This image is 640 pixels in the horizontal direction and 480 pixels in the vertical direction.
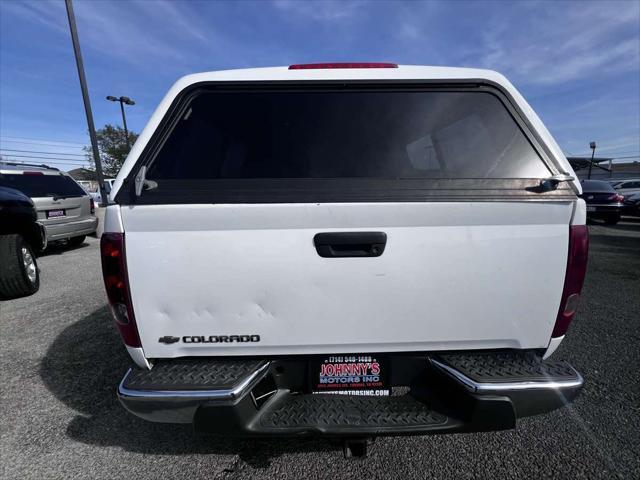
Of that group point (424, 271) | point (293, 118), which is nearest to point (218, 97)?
point (293, 118)

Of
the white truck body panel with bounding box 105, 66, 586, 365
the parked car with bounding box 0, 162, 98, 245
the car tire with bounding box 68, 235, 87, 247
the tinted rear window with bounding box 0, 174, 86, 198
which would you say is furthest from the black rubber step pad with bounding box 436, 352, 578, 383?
the car tire with bounding box 68, 235, 87, 247

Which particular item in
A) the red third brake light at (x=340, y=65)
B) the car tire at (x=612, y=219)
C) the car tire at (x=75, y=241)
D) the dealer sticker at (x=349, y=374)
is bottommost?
the car tire at (x=75, y=241)

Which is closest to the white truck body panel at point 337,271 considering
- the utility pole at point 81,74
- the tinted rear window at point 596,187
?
the utility pole at point 81,74

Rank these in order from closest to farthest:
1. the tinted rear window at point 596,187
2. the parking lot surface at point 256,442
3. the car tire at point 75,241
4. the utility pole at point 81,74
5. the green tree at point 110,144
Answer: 1. the parking lot surface at point 256,442
2. the car tire at point 75,241
3. the utility pole at point 81,74
4. the tinted rear window at point 596,187
5. the green tree at point 110,144

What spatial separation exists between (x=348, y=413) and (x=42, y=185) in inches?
336

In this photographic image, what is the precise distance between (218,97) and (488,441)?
2657mm

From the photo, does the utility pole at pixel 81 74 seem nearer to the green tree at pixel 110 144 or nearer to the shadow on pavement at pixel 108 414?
the shadow on pavement at pixel 108 414

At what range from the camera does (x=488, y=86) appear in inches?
72.9

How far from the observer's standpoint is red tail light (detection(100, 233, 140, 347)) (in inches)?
61.1

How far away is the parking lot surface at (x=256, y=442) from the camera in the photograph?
192 cm

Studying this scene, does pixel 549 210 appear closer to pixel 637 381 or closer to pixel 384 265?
pixel 384 265

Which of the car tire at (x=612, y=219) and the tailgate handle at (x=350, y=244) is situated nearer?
the tailgate handle at (x=350, y=244)

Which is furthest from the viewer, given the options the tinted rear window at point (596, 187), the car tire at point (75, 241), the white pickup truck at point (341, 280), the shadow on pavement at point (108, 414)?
the tinted rear window at point (596, 187)

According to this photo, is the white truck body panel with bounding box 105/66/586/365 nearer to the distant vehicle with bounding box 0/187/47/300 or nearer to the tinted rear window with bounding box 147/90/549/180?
the tinted rear window with bounding box 147/90/549/180
